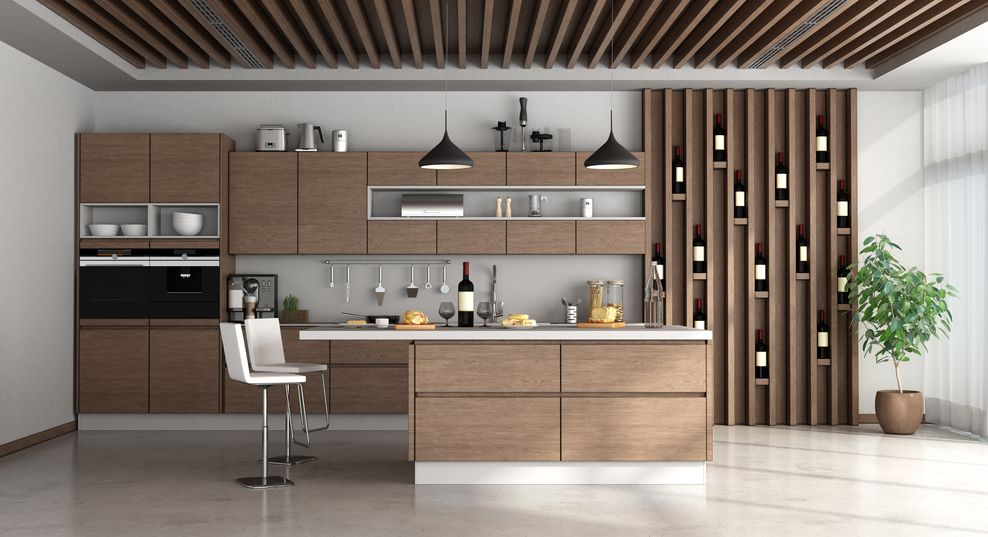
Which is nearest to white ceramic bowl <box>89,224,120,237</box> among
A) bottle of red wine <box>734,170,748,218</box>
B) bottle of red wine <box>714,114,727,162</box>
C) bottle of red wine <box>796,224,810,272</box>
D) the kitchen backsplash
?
the kitchen backsplash

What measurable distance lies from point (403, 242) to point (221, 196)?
1530mm

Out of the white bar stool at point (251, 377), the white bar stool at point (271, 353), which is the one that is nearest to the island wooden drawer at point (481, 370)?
the white bar stool at point (251, 377)

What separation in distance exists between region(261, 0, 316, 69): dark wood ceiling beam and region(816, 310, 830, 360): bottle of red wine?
15.5ft

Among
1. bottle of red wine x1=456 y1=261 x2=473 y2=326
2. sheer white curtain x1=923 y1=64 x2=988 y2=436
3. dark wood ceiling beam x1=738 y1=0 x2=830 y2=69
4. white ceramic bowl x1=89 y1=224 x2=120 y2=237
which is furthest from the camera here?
white ceramic bowl x1=89 y1=224 x2=120 y2=237

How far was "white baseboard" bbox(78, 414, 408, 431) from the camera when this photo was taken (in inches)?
286

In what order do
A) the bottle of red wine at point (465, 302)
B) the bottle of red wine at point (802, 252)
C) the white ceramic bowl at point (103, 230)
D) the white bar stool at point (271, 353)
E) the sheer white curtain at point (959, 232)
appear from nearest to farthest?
the bottle of red wine at point (465, 302)
the white bar stool at point (271, 353)
the sheer white curtain at point (959, 232)
the white ceramic bowl at point (103, 230)
the bottle of red wine at point (802, 252)

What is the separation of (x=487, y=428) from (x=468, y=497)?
450 millimetres

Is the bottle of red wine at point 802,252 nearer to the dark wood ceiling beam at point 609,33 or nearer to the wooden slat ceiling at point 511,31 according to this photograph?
the wooden slat ceiling at point 511,31

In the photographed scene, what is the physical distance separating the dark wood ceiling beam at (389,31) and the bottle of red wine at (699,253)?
9.41ft

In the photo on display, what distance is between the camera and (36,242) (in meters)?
6.63

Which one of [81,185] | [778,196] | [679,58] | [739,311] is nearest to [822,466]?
[739,311]

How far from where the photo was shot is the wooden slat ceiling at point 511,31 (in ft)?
19.2

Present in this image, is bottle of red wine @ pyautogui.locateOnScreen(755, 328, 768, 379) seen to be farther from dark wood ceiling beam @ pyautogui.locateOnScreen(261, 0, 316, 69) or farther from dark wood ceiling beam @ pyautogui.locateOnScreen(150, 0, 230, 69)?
dark wood ceiling beam @ pyautogui.locateOnScreen(150, 0, 230, 69)

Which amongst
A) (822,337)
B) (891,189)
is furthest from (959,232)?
(822,337)
